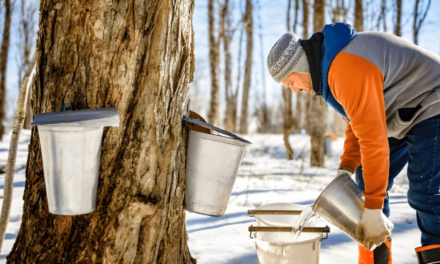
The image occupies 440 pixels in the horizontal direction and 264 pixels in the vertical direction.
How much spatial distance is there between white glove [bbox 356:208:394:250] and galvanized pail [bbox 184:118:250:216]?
2.14 feet

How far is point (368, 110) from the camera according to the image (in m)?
1.46

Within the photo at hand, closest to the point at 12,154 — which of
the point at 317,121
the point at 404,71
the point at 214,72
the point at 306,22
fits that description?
the point at 404,71

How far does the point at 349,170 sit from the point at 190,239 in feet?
4.44

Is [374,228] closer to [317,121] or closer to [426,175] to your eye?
[426,175]

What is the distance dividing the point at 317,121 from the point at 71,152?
674 centimetres

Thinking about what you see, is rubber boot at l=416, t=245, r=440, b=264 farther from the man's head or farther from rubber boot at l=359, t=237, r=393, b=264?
the man's head

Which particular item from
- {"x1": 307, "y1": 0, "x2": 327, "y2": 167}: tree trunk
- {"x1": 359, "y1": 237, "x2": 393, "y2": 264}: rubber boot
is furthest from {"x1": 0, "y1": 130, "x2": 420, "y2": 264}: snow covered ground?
{"x1": 307, "y1": 0, "x2": 327, "y2": 167}: tree trunk

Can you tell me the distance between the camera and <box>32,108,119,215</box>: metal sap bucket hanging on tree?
4.19 ft

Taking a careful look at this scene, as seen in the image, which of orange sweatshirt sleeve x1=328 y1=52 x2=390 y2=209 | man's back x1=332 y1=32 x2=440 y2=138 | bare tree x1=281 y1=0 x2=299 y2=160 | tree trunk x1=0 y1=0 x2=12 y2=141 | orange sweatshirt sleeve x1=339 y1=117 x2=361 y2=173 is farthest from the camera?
tree trunk x1=0 y1=0 x2=12 y2=141

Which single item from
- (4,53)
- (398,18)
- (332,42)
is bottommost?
(332,42)

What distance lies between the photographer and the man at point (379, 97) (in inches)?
58.5

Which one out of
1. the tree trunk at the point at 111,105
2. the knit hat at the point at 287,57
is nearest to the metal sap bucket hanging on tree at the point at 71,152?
the tree trunk at the point at 111,105

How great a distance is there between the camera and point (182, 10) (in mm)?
1687

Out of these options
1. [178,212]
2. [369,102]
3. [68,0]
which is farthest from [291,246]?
[68,0]
